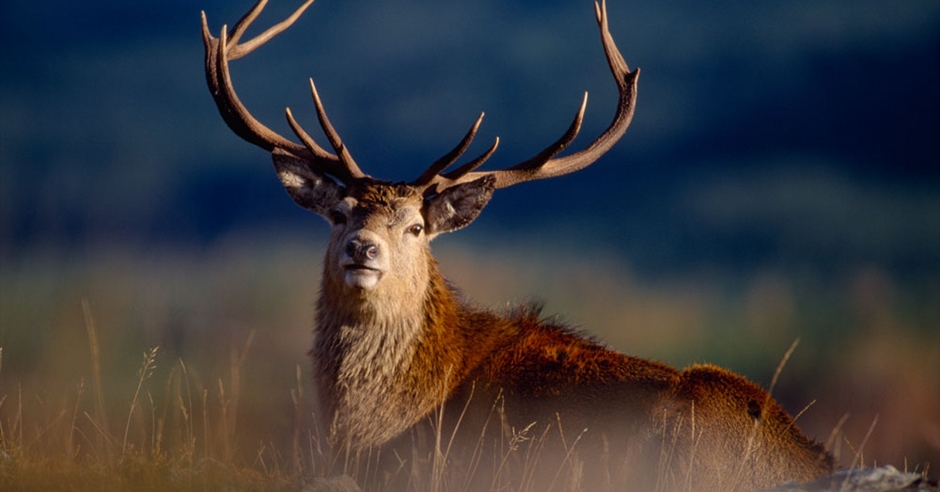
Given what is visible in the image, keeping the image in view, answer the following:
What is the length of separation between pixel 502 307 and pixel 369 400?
4.86 feet

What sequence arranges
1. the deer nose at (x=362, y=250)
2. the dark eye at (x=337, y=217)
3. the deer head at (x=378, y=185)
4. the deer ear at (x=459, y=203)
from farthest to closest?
the deer ear at (x=459, y=203)
the dark eye at (x=337, y=217)
the deer head at (x=378, y=185)
the deer nose at (x=362, y=250)

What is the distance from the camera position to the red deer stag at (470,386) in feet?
24.5

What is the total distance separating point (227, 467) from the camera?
6512 millimetres

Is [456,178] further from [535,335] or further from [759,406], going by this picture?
[759,406]

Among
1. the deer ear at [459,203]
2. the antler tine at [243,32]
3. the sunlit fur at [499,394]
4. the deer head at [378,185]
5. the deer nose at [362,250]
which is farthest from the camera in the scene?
the antler tine at [243,32]

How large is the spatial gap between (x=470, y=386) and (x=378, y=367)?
0.67 metres

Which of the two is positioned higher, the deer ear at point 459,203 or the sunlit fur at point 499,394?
the deer ear at point 459,203

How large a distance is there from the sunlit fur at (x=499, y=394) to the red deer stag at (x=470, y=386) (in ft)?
0.03

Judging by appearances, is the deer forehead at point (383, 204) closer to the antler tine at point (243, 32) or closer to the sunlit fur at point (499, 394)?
the sunlit fur at point (499, 394)

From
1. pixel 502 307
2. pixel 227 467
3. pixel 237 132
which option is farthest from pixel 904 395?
pixel 227 467

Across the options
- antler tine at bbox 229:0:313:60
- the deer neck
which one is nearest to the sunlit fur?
the deer neck

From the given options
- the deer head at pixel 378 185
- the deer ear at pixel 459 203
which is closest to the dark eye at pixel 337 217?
the deer head at pixel 378 185

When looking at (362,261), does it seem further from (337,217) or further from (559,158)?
(559,158)

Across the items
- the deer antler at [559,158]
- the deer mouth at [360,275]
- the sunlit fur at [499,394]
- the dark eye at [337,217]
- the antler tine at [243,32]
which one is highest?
the antler tine at [243,32]
